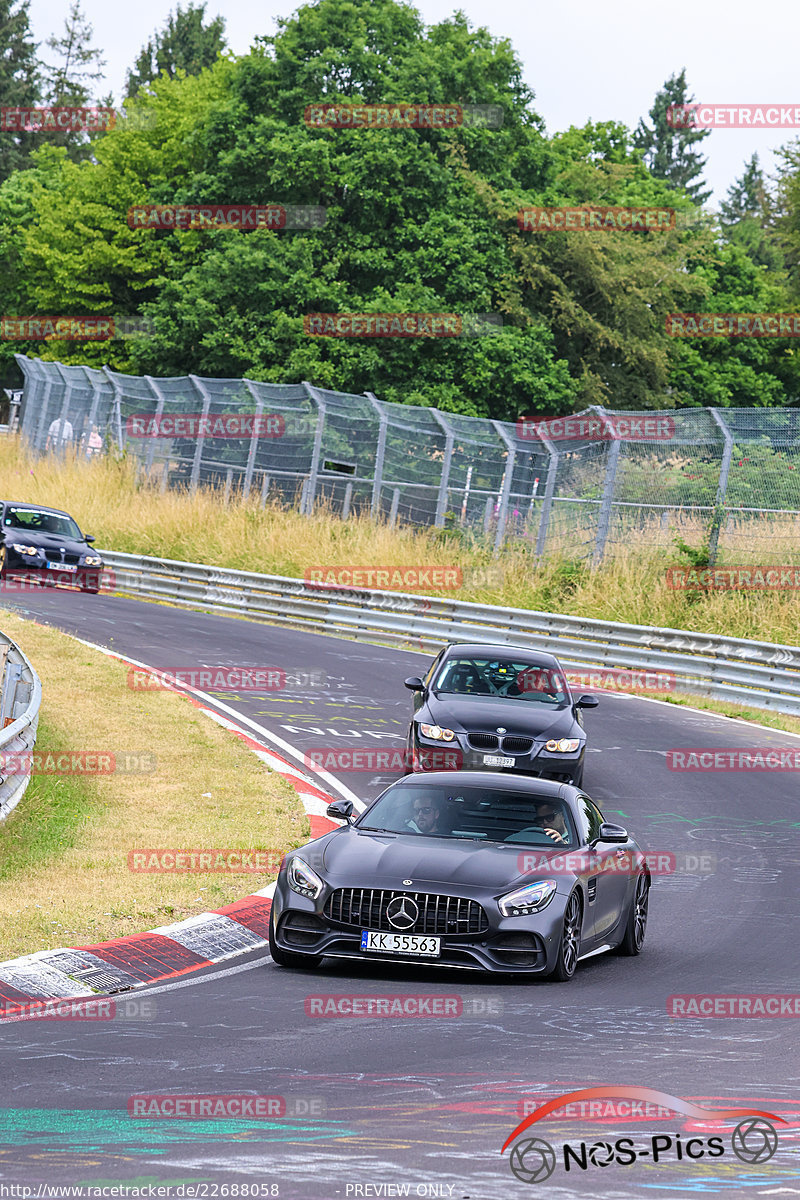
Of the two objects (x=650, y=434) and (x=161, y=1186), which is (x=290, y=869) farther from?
(x=650, y=434)

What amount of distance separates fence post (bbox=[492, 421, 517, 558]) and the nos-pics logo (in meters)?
26.0

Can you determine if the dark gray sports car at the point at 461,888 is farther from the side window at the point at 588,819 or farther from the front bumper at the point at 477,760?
the front bumper at the point at 477,760

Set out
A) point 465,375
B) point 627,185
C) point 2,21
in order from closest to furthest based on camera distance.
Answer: point 465,375, point 627,185, point 2,21

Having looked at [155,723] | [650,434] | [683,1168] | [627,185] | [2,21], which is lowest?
[155,723]

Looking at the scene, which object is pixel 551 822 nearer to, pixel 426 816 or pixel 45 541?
pixel 426 816

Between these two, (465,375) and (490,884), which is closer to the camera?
(490,884)

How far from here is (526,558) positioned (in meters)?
31.5

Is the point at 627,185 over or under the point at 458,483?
over

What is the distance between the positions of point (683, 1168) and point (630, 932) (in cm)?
530

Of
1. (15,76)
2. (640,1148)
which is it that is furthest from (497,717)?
(15,76)

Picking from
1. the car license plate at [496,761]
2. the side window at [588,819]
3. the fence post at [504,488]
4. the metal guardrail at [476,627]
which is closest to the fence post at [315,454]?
the metal guardrail at [476,627]

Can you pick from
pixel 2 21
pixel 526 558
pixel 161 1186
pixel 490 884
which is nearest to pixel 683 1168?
pixel 161 1186

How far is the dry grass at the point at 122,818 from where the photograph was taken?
10359 millimetres

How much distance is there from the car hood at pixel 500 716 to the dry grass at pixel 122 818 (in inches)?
63.6
